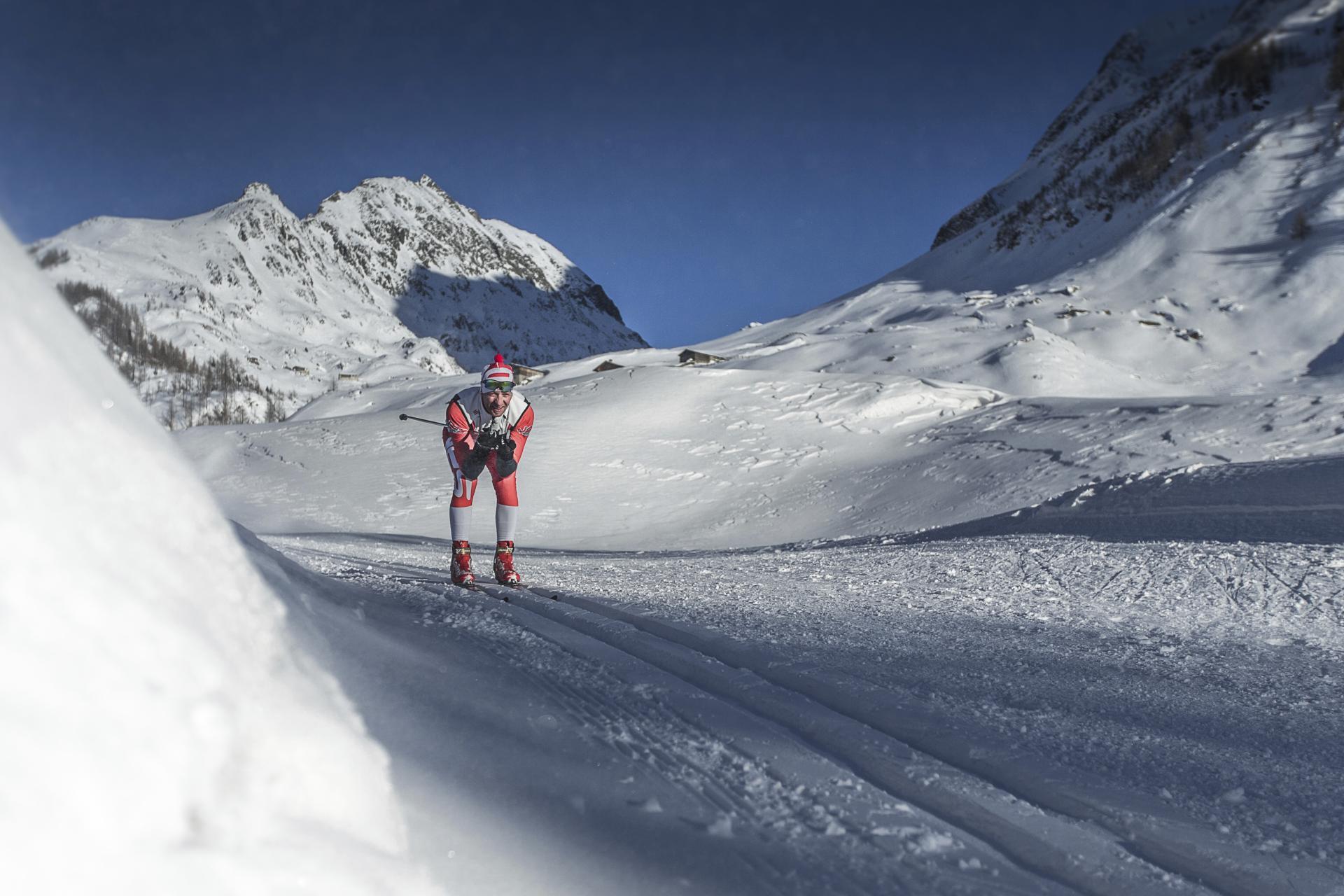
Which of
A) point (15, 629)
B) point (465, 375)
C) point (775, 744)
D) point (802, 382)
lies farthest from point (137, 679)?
point (465, 375)

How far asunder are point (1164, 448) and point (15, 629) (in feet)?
34.1

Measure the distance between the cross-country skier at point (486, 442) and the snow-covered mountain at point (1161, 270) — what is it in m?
14.3

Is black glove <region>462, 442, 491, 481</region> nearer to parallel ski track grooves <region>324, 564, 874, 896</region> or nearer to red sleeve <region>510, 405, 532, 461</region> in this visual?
red sleeve <region>510, 405, 532, 461</region>

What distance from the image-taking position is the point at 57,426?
1074mm

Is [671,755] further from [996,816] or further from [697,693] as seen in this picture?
[996,816]

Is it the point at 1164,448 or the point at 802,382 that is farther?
the point at 802,382

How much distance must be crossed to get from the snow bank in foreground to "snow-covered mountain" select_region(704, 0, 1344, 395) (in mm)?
17909

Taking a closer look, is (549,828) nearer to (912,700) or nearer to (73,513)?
(73,513)

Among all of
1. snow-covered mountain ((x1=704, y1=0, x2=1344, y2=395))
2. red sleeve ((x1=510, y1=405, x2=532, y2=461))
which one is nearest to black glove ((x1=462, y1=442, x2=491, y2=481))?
red sleeve ((x1=510, y1=405, x2=532, y2=461))

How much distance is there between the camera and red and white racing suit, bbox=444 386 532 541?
5.49 meters

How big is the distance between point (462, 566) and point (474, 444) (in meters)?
0.85

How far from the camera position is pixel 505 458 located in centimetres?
553

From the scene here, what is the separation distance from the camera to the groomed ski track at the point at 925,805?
1401mm

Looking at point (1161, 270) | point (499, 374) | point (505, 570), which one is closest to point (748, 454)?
point (499, 374)
